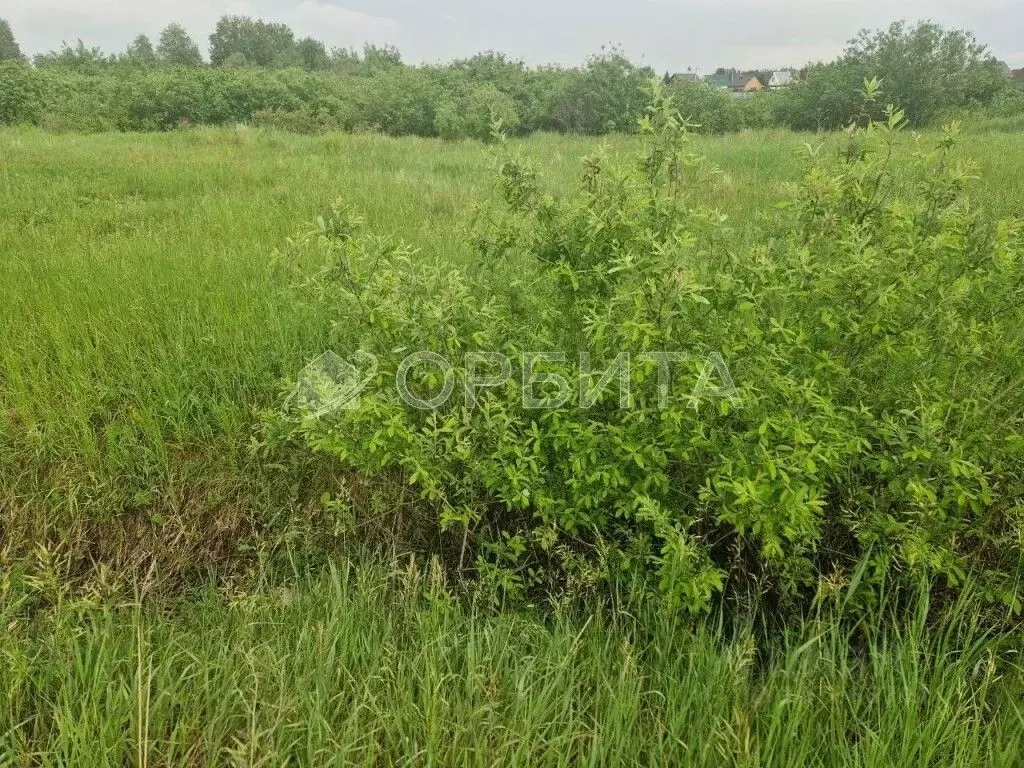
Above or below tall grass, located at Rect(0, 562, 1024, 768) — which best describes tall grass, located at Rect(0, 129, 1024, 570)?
above

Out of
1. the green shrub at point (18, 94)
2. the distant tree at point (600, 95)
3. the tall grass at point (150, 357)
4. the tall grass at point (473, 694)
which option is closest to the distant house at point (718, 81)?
the distant tree at point (600, 95)

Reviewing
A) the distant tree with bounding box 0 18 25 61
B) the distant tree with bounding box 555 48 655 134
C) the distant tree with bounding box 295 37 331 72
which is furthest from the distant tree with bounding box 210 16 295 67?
the distant tree with bounding box 555 48 655 134

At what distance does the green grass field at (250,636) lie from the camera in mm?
1700

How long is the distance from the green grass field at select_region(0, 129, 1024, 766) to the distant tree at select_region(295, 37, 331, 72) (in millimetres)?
65545

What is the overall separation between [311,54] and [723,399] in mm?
76806

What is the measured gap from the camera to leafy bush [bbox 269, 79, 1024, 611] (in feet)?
6.68

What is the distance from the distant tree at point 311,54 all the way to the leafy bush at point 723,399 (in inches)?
2638

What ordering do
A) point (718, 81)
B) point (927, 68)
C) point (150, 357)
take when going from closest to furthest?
point (150, 357), point (927, 68), point (718, 81)

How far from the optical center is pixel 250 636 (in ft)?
6.71

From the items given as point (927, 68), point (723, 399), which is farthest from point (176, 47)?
point (723, 399)

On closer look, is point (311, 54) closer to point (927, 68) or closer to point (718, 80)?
point (718, 80)

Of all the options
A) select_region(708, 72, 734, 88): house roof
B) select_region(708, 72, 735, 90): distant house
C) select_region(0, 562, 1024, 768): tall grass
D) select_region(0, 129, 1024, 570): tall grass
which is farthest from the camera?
select_region(708, 72, 734, 88): house roof

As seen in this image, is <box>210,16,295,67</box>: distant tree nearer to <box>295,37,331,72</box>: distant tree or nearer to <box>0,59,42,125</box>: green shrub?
<box>295,37,331,72</box>: distant tree

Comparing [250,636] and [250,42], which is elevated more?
[250,42]
